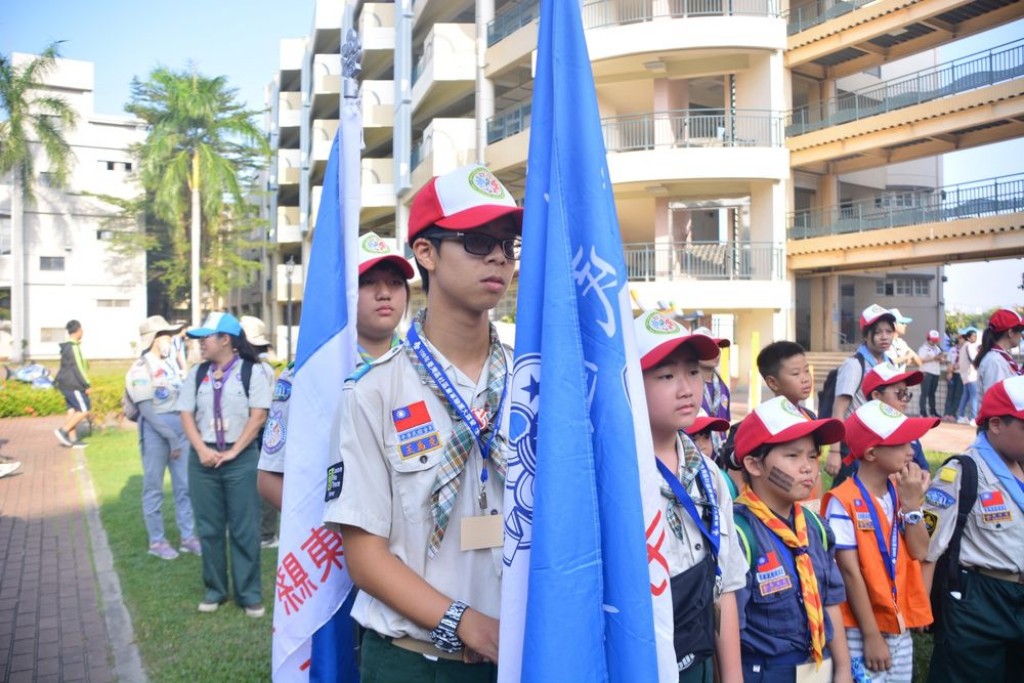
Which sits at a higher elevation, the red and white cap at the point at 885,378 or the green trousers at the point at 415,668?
the red and white cap at the point at 885,378

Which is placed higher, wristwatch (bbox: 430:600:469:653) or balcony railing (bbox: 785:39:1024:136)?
balcony railing (bbox: 785:39:1024:136)

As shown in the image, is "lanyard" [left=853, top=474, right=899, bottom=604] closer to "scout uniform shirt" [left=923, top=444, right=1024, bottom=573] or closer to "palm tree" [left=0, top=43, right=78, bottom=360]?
"scout uniform shirt" [left=923, top=444, right=1024, bottom=573]

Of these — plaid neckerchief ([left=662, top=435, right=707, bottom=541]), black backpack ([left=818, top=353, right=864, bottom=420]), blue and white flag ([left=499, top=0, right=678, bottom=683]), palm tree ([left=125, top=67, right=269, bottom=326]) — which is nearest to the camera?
blue and white flag ([left=499, top=0, right=678, bottom=683])

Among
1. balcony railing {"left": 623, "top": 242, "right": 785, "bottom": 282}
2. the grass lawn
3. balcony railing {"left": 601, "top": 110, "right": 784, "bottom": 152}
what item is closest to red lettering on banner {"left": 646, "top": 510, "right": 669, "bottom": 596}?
the grass lawn

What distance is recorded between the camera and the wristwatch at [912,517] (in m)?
3.71

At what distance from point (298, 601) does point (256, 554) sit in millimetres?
3376

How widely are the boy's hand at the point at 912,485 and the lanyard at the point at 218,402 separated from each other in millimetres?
4545

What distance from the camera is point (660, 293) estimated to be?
884 inches

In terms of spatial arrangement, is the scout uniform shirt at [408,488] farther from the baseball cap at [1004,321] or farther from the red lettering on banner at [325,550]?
the baseball cap at [1004,321]

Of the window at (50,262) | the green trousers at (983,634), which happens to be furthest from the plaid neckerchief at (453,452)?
the window at (50,262)

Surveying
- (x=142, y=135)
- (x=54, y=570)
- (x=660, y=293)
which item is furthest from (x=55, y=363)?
(x=54, y=570)

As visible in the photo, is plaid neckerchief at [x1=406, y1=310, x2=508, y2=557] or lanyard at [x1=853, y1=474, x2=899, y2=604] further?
lanyard at [x1=853, y1=474, x2=899, y2=604]

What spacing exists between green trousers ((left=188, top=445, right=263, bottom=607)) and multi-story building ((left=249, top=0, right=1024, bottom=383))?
1640cm

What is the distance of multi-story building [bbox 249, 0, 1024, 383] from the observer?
21953 mm
